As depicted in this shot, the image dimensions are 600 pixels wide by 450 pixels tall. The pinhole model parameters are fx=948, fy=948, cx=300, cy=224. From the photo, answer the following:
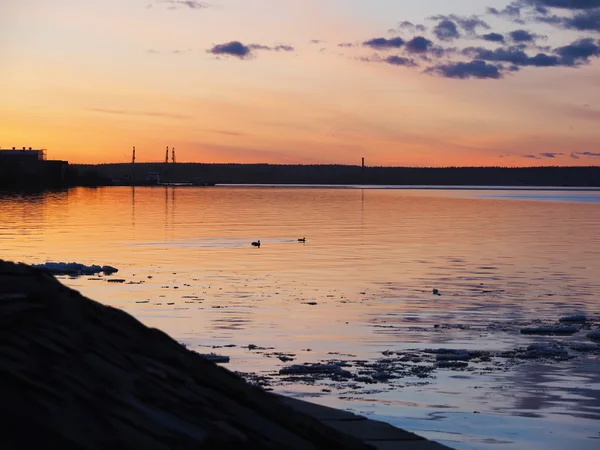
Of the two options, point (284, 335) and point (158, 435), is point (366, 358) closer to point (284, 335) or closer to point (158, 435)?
point (284, 335)

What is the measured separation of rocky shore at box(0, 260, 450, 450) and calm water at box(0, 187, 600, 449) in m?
5.69

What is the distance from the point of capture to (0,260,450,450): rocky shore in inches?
121

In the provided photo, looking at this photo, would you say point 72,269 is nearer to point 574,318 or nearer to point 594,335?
point 574,318

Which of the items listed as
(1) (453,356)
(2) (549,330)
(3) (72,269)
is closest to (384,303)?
(2) (549,330)

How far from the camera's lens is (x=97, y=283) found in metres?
23.2

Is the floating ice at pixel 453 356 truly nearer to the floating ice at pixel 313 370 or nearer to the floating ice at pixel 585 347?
the floating ice at pixel 313 370

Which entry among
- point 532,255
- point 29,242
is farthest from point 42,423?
point 29,242

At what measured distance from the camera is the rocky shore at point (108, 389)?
3064 mm

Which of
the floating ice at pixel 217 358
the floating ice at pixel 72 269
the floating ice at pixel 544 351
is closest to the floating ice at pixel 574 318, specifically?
the floating ice at pixel 544 351

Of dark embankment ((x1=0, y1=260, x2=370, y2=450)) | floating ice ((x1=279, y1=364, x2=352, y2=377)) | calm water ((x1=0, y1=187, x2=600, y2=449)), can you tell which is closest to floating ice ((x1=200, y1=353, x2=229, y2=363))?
calm water ((x1=0, y1=187, x2=600, y2=449))

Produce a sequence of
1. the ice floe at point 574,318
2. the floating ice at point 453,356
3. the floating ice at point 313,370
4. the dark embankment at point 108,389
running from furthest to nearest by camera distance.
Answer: the ice floe at point 574,318
the floating ice at point 453,356
the floating ice at point 313,370
the dark embankment at point 108,389

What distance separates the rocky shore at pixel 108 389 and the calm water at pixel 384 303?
569 cm

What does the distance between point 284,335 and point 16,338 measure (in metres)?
12.6

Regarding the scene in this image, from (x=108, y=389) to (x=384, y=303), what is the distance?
17.2 meters
